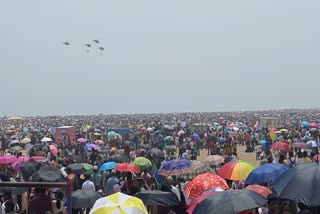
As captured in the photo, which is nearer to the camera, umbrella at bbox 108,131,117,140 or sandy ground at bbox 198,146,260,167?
sandy ground at bbox 198,146,260,167

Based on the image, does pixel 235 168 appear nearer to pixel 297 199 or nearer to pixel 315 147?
pixel 297 199

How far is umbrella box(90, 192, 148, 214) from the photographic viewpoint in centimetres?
564

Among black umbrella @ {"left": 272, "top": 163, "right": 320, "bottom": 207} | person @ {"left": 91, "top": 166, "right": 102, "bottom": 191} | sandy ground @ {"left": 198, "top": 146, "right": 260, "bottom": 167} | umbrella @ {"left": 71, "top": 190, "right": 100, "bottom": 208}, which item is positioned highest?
black umbrella @ {"left": 272, "top": 163, "right": 320, "bottom": 207}

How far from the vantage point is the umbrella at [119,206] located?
18.5 ft

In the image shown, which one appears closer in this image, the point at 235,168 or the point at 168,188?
the point at 168,188

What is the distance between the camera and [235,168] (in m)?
10.1

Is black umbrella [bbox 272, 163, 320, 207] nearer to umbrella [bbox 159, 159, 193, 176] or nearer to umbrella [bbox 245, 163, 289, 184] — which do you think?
umbrella [bbox 245, 163, 289, 184]

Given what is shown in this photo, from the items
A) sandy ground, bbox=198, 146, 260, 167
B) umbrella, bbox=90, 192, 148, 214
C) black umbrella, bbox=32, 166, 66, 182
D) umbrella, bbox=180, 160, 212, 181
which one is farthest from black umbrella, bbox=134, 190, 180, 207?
sandy ground, bbox=198, 146, 260, 167

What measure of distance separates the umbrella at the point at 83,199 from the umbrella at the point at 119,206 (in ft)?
8.15

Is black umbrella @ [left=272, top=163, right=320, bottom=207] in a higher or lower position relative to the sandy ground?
higher

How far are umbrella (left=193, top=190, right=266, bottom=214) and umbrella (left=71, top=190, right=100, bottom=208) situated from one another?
8.59ft

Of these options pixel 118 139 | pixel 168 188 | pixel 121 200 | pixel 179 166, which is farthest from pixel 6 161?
pixel 118 139

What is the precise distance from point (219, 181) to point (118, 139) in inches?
808

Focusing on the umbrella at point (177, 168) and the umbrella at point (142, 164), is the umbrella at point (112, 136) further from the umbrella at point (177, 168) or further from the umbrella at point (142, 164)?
the umbrella at point (177, 168)
